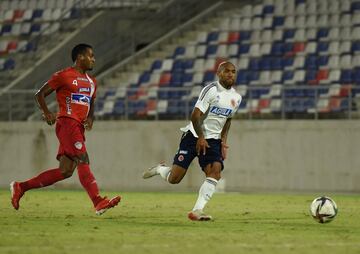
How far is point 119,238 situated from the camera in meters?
11.4

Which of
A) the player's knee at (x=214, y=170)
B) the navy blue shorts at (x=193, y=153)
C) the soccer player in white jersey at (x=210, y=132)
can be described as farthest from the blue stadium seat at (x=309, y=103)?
the player's knee at (x=214, y=170)

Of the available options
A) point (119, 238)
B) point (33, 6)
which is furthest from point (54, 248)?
point (33, 6)

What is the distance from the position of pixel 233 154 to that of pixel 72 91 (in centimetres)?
1166

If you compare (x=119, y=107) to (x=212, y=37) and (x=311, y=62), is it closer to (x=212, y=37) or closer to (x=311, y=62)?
(x=212, y=37)

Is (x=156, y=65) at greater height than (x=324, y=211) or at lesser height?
greater

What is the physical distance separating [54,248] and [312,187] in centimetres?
1543

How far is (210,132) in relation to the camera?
14.5 meters

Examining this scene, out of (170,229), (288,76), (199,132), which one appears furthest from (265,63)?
(170,229)

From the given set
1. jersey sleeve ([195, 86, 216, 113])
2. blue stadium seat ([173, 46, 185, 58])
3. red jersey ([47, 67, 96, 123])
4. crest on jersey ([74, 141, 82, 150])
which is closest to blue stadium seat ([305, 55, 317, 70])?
blue stadium seat ([173, 46, 185, 58])

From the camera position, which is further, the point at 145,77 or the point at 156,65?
the point at 156,65

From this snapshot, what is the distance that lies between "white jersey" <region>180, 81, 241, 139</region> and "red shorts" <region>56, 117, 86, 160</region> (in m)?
1.46

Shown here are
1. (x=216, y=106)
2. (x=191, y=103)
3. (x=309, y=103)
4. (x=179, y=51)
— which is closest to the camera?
(x=216, y=106)

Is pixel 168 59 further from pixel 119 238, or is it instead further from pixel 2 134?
pixel 119 238

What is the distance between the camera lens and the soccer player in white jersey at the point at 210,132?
14242 mm
